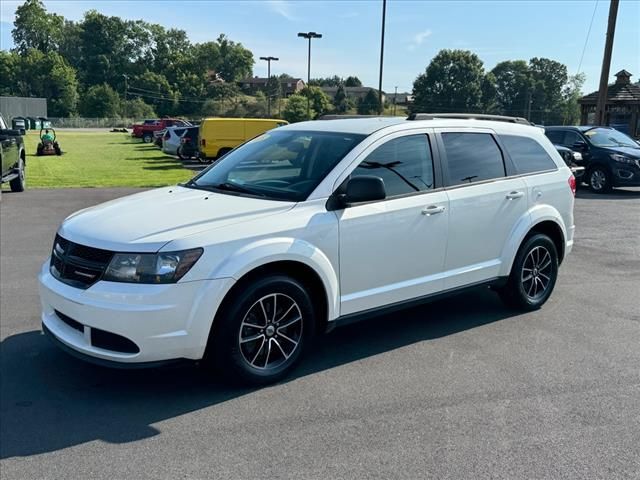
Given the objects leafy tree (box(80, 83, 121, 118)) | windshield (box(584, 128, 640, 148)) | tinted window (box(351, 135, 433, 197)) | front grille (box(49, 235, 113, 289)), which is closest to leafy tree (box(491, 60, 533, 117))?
leafy tree (box(80, 83, 121, 118))

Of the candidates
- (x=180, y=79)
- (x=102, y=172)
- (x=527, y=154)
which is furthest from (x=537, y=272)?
(x=180, y=79)

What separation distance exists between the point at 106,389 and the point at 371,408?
70.9 inches

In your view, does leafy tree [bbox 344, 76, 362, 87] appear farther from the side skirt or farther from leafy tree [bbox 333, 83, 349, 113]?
the side skirt

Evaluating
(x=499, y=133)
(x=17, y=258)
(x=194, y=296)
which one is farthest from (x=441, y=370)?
(x=17, y=258)

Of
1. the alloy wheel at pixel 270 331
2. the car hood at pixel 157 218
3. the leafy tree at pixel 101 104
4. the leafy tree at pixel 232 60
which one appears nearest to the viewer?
the car hood at pixel 157 218

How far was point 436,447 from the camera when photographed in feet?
11.1

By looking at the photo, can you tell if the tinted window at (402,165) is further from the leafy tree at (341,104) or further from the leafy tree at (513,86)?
the leafy tree at (513,86)

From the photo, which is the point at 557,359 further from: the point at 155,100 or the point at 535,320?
A: the point at 155,100

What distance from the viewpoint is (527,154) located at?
19.2ft

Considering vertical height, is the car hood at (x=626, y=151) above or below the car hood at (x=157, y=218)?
above

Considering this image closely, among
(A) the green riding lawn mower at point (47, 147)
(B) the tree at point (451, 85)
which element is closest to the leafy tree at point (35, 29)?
(B) the tree at point (451, 85)

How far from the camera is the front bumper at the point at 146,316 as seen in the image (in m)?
3.59

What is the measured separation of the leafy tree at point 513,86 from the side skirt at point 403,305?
101822mm

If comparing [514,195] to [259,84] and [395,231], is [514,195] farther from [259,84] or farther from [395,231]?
[259,84]
